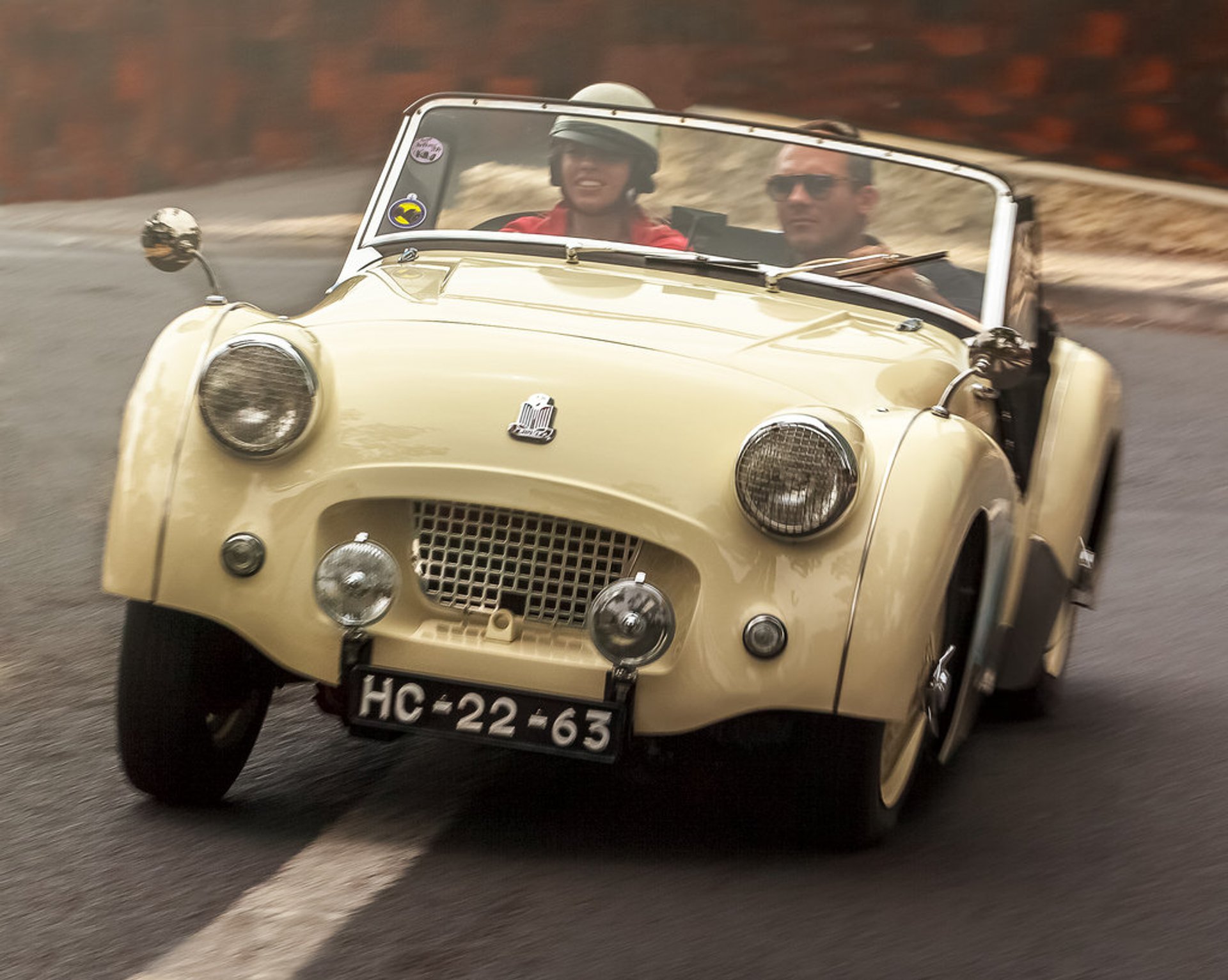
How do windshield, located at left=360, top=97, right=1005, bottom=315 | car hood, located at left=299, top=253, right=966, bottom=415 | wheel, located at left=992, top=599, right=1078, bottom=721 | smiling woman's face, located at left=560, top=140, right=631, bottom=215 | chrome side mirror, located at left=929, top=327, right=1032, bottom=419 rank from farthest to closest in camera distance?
wheel, located at left=992, top=599, right=1078, bottom=721 → smiling woman's face, located at left=560, top=140, right=631, bottom=215 → windshield, located at left=360, top=97, right=1005, bottom=315 → chrome side mirror, located at left=929, top=327, right=1032, bottom=419 → car hood, located at left=299, top=253, right=966, bottom=415

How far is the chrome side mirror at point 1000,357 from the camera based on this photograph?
15.1ft

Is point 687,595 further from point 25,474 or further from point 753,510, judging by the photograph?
point 25,474

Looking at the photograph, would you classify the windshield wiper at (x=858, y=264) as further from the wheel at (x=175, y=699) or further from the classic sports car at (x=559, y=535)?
the wheel at (x=175, y=699)

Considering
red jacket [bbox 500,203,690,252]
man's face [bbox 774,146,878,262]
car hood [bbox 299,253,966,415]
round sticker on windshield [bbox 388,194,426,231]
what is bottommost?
car hood [bbox 299,253,966,415]

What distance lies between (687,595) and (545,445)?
0.40m

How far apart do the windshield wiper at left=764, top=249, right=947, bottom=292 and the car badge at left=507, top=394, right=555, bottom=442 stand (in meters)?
1.22

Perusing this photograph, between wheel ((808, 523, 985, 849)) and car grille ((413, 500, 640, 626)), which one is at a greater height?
car grille ((413, 500, 640, 626))

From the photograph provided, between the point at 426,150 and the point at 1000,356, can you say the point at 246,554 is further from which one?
the point at 426,150

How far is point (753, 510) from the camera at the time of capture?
4.01 metres

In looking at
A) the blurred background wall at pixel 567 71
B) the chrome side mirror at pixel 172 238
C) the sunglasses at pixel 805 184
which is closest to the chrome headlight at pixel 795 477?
the sunglasses at pixel 805 184

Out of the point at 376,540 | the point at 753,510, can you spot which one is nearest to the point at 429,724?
the point at 376,540

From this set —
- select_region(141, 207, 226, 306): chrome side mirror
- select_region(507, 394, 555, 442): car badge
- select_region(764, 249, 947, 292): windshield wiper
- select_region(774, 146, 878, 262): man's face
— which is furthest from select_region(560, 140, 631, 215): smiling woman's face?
select_region(507, 394, 555, 442): car badge

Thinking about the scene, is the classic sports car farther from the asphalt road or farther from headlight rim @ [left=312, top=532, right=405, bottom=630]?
the asphalt road

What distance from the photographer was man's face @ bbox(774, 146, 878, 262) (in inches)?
210
